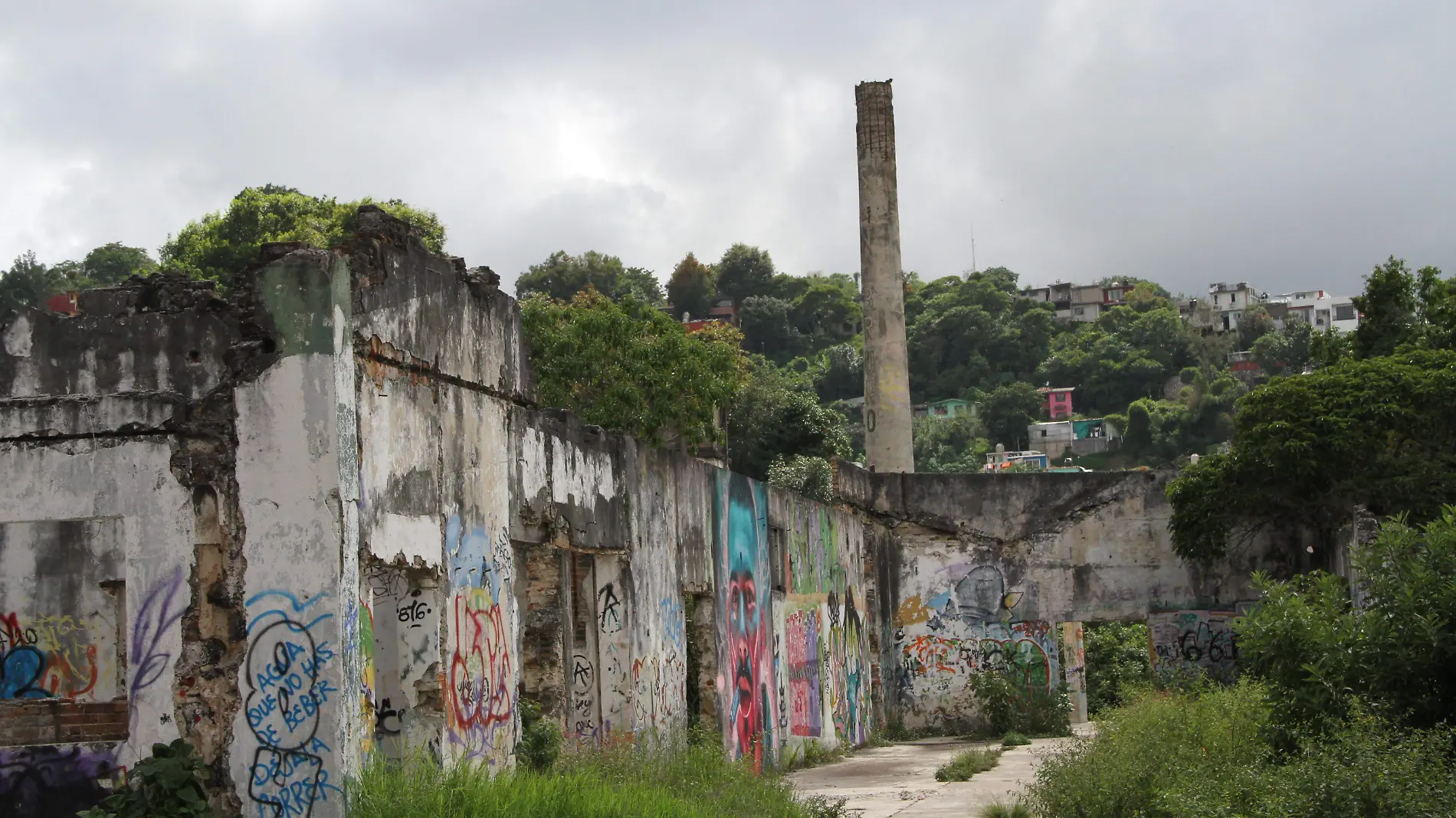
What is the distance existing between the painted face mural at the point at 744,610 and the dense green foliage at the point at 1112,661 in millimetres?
8060

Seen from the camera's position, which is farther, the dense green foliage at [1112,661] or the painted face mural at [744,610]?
the dense green foliage at [1112,661]

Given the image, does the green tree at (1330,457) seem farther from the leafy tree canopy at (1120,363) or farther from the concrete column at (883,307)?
the leafy tree canopy at (1120,363)

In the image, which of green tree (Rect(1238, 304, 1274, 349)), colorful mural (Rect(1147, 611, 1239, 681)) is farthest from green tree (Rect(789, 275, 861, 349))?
colorful mural (Rect(1147, 611, 1239, 681))

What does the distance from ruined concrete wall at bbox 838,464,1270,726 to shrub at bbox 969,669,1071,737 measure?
2.37 ft

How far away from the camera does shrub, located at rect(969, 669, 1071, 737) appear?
22.3m

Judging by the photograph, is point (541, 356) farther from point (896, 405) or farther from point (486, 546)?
point (486, 546)

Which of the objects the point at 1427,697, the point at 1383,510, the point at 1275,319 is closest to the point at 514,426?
the point at 1427,697

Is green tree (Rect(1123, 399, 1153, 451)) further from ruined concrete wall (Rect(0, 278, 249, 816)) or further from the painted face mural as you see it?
ruined concrete wall (Rect(0, 278, 249, 816))

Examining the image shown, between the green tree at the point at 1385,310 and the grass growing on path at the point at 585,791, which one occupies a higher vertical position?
the green tree at the point at 1385,310

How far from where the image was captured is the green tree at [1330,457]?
2172cm

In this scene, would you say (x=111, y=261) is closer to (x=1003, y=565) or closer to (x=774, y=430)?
(x=774, y=430)

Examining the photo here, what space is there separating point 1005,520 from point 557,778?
627 inches

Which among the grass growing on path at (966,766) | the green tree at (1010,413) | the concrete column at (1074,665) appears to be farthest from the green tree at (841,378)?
the grass growing on path at (966,766)

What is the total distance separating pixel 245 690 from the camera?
27.1ft
